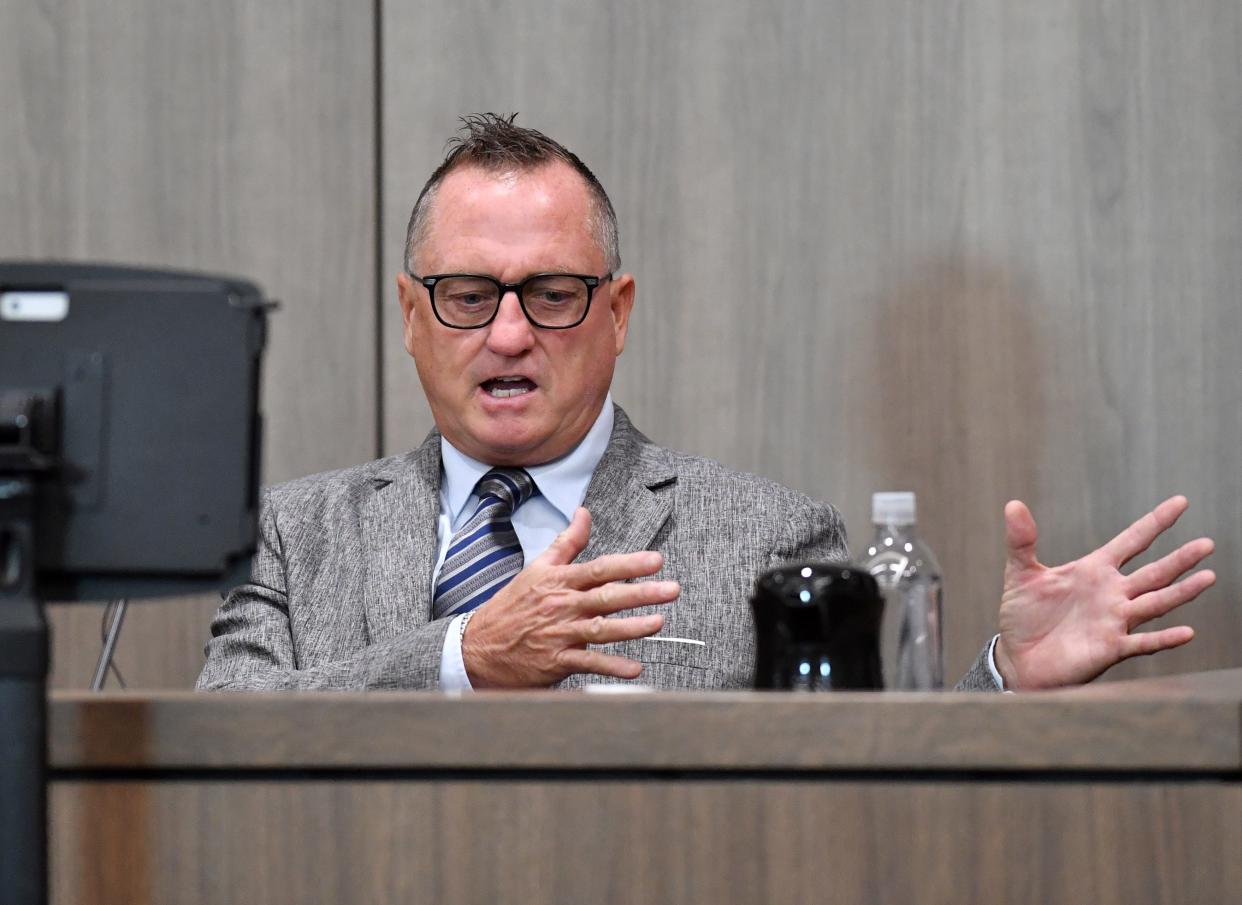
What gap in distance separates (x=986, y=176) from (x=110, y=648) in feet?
4.84

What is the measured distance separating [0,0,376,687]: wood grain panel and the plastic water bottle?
1.07 m

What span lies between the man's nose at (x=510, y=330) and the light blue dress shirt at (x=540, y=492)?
0.16 meters

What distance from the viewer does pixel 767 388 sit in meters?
2.24

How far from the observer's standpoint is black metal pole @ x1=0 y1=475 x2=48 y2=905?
775 millimetres

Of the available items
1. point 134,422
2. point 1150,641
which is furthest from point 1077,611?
point 134,422

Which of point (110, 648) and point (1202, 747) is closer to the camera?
point (1202, 747)

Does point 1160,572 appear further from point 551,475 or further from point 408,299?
point 408,299

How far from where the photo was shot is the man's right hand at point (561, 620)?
114 cm

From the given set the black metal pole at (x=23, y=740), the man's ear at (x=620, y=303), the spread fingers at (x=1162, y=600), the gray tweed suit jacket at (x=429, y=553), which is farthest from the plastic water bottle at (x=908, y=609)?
the black metal pole at (x=23, y=740)

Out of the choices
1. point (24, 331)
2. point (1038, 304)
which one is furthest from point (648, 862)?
point (1038, 304)

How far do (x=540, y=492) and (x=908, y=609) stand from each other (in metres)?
0.58

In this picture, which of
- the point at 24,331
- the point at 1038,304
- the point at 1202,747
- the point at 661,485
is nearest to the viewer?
the point at 1202,747

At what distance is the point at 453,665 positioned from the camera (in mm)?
1361

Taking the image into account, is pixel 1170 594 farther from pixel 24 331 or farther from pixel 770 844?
pixel 24 331
